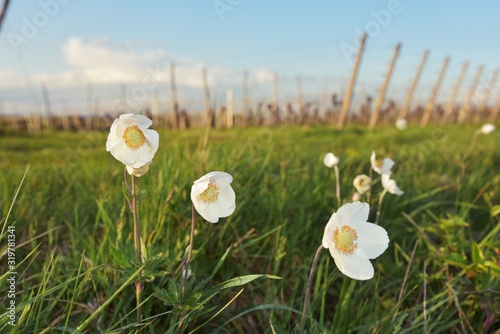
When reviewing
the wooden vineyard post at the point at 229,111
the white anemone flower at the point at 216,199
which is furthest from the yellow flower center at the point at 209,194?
the wooden vineyard post at the point at 229,111

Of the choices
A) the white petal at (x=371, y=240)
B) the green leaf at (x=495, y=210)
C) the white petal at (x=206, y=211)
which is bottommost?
the green leaf at (x=495, y=210)

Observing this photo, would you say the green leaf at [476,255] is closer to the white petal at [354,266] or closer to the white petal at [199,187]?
the white petal at [354,266]

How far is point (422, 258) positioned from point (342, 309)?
2.32ft

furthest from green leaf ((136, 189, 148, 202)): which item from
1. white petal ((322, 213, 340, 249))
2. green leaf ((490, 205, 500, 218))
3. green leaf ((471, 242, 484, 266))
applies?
green leaf ((490, 205, 500, 218))

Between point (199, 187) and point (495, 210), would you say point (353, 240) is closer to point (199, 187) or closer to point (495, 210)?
point (199, 187)

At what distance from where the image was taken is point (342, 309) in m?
1.53

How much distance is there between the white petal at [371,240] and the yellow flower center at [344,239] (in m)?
0.03

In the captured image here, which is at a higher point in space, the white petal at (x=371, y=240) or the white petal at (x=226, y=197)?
the white petal at (x=226, y=197)

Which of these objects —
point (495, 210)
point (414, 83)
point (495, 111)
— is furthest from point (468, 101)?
point (495, 210)

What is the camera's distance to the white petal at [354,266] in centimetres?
96

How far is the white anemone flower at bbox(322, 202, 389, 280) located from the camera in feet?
3.14

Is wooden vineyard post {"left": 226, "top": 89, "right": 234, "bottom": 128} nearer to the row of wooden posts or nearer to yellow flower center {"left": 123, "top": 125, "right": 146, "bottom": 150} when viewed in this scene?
the row of wooden posts

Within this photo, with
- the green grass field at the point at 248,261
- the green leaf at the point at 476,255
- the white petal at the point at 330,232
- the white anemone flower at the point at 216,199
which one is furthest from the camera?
the green leaf at the point at 476,255

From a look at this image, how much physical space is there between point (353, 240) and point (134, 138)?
60 cm
